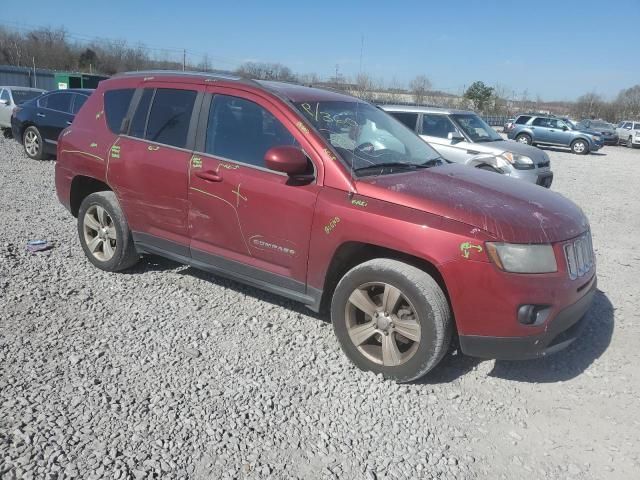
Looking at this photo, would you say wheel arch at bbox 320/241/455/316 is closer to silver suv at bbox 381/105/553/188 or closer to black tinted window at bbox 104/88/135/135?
black tinted window at bbox 104/88/135/135

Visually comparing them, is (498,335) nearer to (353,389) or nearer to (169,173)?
(353,389)

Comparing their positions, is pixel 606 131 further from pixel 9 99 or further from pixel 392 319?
pixel 392 319

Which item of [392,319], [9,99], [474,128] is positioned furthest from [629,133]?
[392,319]

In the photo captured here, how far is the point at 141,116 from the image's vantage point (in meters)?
4.46

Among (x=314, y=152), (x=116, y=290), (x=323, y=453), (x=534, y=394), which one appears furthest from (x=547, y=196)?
(x=116, y=290)

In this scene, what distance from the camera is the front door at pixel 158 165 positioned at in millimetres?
4121

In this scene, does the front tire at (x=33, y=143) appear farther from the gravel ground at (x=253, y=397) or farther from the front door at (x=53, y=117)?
the gravel ground at (x=253, y=397)

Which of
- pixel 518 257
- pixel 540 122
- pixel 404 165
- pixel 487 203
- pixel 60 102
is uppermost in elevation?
pixel 540 122

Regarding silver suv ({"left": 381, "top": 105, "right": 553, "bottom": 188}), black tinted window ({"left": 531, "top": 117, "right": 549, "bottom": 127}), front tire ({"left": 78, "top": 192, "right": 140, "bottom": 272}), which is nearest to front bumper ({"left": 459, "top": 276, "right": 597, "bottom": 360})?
front tire ({"left": 78, "top": 192, "right": 140, "bottom": 272})

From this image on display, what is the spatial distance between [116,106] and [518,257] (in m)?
3.66

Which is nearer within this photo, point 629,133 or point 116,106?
point 116,106

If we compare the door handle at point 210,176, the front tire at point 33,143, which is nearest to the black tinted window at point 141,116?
the door handle at point 210,176

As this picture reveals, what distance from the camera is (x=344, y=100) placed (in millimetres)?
4332

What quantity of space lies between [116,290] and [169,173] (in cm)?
121
